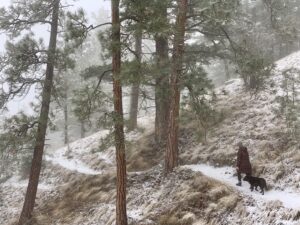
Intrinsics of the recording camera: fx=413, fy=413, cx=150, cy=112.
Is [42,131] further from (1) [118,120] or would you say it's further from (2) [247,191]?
(2) [247,191]

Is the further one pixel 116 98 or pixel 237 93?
pixel 237 93

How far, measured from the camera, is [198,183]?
14.4m

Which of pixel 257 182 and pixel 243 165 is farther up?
pixel 243 165

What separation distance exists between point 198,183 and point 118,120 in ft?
13.3

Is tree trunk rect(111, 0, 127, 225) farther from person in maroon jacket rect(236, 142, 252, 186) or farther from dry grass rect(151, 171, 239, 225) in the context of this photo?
person in maroon jacket rect(236, 142, 252, 186)

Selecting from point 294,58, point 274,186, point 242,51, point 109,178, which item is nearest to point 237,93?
point 294,58

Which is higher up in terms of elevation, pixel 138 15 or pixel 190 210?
pixel 138 15

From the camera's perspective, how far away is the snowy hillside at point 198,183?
1249 centimetres

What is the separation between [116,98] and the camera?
1260 cm

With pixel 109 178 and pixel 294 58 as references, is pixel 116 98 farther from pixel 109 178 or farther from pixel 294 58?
pixel 294 58

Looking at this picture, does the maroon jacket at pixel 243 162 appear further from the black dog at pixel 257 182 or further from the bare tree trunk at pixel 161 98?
the bare tree trunk at pixel 161 98

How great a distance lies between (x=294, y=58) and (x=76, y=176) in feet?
51.2

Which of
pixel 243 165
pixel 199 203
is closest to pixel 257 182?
pixel 243 165

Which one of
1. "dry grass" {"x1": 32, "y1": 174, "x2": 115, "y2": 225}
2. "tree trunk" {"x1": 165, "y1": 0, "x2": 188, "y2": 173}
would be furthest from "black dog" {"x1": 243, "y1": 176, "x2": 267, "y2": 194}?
"dry grass" {"x1": 32, "y1": 174, "x2": 115, "y2": 225}
